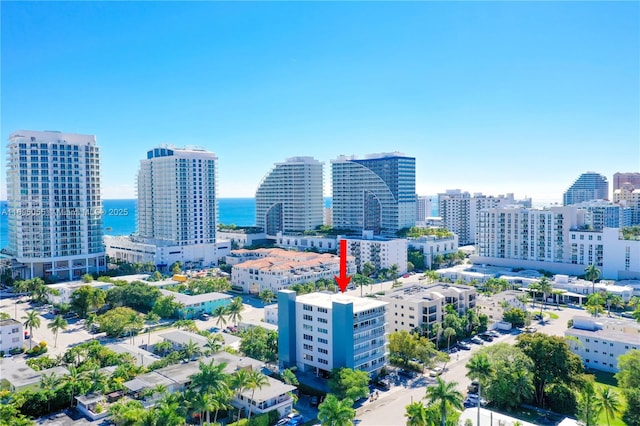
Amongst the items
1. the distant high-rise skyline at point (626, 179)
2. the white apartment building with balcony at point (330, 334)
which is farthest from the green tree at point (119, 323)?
the distant high-rise skyline at point (626, 179)

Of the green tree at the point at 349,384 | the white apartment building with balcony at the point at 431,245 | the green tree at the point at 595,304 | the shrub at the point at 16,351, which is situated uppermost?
the white apartment building with balcony at the point at 431,245

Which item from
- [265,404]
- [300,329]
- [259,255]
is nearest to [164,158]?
[259,255]

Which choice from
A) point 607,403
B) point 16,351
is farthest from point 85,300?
point 607,403

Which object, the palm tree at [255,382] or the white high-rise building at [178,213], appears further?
the white high-rise building at [178,213]

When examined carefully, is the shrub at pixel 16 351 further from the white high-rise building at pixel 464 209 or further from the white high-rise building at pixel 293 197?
the white high-rise building at pixel 464 209

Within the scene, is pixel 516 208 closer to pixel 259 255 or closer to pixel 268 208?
pixel 259 255

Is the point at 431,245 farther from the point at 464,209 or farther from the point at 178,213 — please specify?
the point at 178,213

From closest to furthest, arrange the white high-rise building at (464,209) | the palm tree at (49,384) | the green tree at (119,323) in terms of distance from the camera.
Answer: the palm tree at (49,384) → the green tree at (119,323) → the white high-rise building at (464,209)
